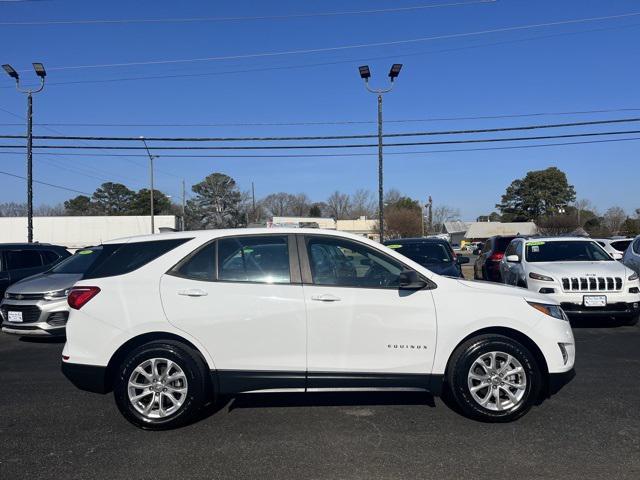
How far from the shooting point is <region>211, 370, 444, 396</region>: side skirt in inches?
179

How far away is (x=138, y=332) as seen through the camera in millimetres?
4570

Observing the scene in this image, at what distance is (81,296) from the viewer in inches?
184

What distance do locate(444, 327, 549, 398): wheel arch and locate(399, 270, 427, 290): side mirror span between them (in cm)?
64

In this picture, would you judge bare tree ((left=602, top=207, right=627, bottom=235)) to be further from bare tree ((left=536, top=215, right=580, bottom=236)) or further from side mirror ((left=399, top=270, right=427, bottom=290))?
side mirror ((left=399, top=270, right=427, bottom=290))

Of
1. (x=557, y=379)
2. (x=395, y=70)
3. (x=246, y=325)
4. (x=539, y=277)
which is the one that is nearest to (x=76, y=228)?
(x=395, y=70)

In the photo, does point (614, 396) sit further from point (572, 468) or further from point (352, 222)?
point (352, 222)

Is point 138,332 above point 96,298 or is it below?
below

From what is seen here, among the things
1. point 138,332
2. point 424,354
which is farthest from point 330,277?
point 138,332

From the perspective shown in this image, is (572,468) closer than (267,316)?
Yes

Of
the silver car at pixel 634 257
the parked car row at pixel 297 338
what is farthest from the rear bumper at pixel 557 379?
the silver car at pixel 634 257

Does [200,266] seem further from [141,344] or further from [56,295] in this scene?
[56,295]

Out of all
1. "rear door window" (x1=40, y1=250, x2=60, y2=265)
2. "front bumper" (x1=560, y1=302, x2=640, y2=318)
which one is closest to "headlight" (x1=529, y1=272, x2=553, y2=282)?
"front bumper" (x1=560, y1=302, x2=640, y2=318)

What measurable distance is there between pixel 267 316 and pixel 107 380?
157cm

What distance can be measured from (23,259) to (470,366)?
10.1m
